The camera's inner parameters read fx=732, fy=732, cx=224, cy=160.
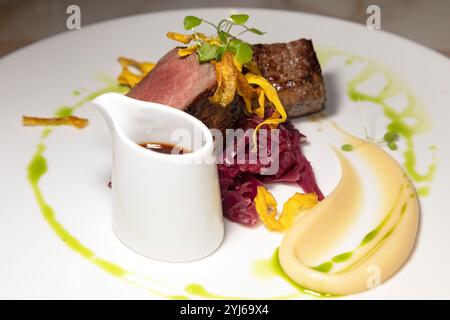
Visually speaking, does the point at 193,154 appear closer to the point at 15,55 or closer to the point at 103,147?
the point at 103,147

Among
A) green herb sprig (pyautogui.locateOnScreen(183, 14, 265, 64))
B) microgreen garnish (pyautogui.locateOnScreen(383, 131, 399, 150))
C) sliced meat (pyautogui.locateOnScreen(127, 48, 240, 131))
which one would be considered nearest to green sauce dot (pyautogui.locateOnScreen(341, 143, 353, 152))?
microgreen garnish (pyautogui.locateOnScreen(383, 131, 399, 150))

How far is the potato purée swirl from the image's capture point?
2.66 meters

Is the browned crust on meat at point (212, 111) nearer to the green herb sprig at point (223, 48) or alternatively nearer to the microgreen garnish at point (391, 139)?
the green herb sprig at point (223, 48)

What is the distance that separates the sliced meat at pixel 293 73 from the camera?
3.49m

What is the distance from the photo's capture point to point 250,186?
3.15 m

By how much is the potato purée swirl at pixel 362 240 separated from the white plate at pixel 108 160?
0.05 m

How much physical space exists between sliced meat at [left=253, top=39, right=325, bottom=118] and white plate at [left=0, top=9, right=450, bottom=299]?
0.52ft

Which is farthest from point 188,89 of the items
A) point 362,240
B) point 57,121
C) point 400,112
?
point 400,112

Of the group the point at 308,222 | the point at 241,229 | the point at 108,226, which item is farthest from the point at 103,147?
the point at 308,222

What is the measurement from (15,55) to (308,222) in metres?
1.99

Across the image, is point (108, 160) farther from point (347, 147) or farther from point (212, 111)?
point (347, 147)

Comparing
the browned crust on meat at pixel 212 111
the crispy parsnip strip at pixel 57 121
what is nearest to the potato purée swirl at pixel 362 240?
the browned crust on meat at pixel 212 111

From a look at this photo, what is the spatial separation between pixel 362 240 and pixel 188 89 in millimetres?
966

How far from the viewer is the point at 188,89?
3.14m
